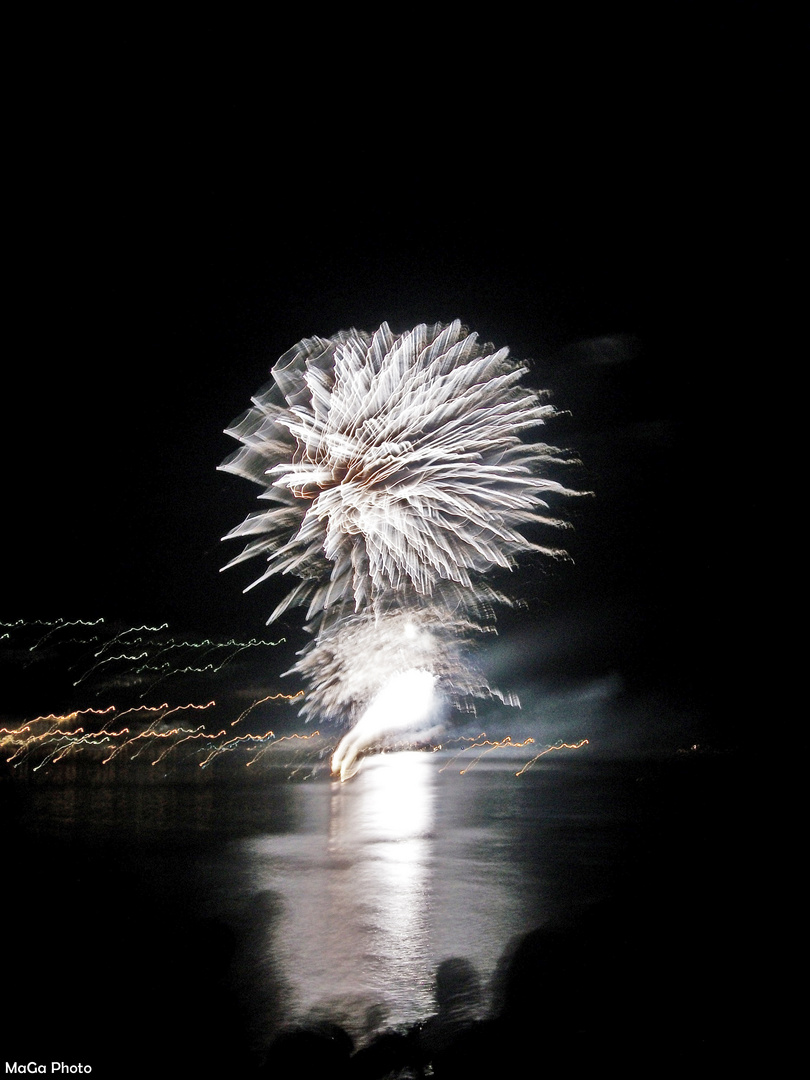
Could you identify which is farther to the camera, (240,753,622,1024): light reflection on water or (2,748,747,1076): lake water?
(240,753,622,1024): light reflection on water

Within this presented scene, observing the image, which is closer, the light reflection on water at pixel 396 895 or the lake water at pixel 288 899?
the lake water at pixel 288 899

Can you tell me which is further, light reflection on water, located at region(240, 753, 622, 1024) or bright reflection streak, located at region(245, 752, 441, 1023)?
light reflection on water, located at region(240, 753, 622, 1024)

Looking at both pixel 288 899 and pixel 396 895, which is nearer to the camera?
pixel 288 899

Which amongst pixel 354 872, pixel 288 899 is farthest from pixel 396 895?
pixel 354 872

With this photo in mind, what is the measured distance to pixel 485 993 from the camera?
4.84m

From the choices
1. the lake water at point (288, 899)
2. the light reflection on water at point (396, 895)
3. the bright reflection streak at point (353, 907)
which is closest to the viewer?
the lake water at point (288, 899)

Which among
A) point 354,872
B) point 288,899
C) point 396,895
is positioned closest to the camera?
point 288,899

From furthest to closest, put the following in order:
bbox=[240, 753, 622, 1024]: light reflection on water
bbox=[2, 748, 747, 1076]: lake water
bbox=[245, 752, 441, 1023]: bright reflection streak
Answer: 1. bbox=[240, 753, 622, 1024]: light reflection on water
2. bbox=[245, 752, 441, 1023]: bright reflection streak
3. bbox=[2, 748, 747, 1076]: lake water

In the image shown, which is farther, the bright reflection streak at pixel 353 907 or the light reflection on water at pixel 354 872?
the light reflection on water at pixel 354 872

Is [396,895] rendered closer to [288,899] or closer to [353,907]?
[353,907]

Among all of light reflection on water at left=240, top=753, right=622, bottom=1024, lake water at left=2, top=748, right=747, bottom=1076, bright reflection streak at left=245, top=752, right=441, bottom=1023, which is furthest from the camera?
light reflection on water at left=240, top=753, right=622, bottom=1024

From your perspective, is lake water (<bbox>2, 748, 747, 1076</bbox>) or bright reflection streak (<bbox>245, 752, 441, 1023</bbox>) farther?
bright reflection streak (<bbox>245, 752, 441, 1023</bbox>)

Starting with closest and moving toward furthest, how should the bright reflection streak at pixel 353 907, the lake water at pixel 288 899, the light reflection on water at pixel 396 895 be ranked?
the lake water at pixel 288 899
the bright reflection streak at pixel 353 907
the light reflection on water at pixel 396 895

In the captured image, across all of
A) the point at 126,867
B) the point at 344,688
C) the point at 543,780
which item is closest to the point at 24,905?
the point at 126,867
